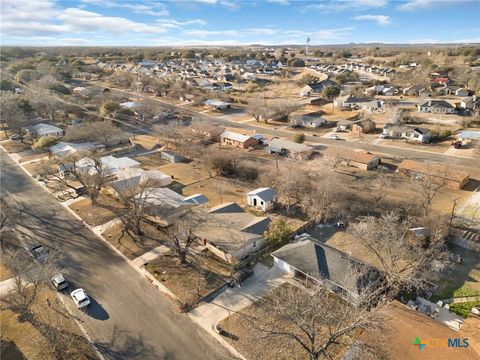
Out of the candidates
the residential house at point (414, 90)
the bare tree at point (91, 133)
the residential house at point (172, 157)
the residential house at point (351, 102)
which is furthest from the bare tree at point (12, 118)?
the residential house at point (414, 90)

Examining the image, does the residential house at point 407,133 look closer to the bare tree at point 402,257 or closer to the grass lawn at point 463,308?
the bare tree at point 402,257

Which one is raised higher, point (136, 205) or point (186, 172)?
point (136, 205)

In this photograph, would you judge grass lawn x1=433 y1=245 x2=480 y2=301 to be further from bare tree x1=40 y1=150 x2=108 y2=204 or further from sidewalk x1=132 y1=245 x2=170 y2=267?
→ bare tree x1=40 y1=150 x2=108 y2=204

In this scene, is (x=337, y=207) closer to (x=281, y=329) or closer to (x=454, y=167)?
(x=281, y=329)

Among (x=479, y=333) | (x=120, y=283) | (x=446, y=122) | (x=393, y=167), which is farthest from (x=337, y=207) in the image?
(x=446, y=122)

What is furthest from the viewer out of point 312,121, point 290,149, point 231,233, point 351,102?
point 351,102

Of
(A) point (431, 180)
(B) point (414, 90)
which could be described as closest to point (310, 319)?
(A) point (431, 180)

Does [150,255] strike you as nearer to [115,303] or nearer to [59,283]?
[115,303]
